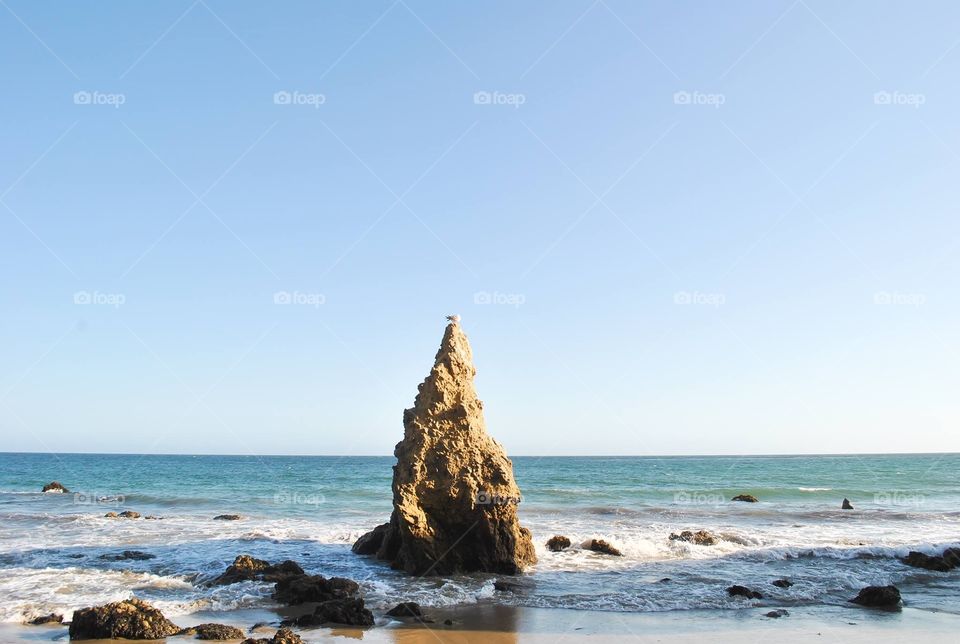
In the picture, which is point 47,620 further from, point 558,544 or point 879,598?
point 879,598

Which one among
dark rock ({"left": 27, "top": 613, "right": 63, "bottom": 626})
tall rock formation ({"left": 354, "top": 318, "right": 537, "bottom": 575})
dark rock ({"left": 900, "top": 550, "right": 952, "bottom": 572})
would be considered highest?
tall rock formation ({"left": 354, "top": 318, "right": 537, "bottom": 575})

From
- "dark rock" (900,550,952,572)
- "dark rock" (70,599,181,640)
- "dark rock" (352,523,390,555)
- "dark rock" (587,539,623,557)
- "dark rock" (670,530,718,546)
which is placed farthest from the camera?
"dark rock" (670,530,718,546)

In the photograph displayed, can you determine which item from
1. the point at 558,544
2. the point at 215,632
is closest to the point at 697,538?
the point at 558,544

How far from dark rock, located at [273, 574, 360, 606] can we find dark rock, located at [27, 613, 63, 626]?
3.79m

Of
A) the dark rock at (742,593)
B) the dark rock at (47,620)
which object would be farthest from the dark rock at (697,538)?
the dark rock at (47,620)

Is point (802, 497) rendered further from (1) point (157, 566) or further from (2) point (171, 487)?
(2) point (171, 487)

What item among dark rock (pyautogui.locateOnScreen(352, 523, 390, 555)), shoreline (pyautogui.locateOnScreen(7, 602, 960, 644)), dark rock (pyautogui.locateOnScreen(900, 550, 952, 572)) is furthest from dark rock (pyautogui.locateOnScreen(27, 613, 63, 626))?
dark rock (pyautogui.locateOnScreen(900, 550, 952, 572))

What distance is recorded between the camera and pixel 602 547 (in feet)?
68.4

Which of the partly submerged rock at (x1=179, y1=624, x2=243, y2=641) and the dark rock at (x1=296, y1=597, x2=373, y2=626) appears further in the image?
the dark rock at (x1=296, y1=597, x2=373, y2=626)

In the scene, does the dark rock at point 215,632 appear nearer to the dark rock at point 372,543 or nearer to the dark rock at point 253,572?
the dark rock at point 253,572

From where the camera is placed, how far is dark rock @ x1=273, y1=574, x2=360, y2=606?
45.6 ft

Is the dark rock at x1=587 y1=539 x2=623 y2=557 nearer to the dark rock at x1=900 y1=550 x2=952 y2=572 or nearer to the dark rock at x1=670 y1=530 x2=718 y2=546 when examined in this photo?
the dark rock at x1=670 y1=530 x2=718 y2=546

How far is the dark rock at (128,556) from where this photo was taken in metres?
19.0

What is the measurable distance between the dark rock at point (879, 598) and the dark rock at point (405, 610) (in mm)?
9122
